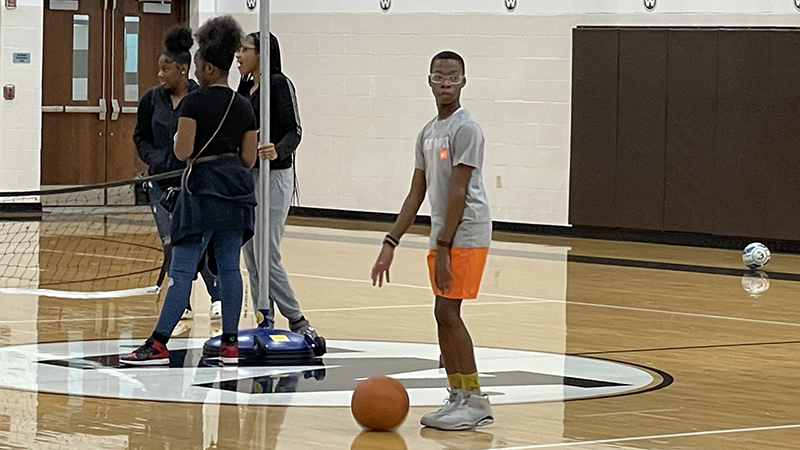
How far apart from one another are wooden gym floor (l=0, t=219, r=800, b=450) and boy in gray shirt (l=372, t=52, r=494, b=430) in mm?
183

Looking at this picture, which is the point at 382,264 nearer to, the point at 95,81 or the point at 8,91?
the point at 8,91

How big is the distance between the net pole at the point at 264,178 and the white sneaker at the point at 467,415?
2.40 meters

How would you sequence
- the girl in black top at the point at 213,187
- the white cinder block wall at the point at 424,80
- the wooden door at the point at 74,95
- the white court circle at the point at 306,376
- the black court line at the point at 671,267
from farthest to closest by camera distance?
the wooden door at the point at 74,95
the white cinder block wall at the point at 424,80
the black court line at the point at 671,267
the girl in black top at the point at 213,187
the white court circle at the point at 306,376

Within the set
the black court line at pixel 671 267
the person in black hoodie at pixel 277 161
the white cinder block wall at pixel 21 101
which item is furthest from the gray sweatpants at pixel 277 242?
the white cinder block wall at pixel 21 101

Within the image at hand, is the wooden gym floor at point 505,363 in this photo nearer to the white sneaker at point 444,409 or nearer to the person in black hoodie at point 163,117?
the white sneaker at point 444,409

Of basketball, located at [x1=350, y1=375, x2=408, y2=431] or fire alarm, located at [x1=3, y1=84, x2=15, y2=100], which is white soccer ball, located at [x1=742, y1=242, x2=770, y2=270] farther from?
fire alarm, located at [x1=3, y1=84, x2=15, y2=100]

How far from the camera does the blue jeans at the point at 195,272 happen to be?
8414 millimetres

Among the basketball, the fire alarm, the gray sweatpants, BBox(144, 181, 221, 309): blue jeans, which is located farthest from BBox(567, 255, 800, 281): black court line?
the basketball

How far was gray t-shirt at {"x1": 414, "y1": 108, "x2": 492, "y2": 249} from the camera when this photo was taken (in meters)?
6.89

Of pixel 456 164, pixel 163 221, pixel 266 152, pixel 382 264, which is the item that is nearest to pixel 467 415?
pixel 382 264

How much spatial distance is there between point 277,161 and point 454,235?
8.04 feet

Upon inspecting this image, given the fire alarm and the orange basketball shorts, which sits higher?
the fire alarm

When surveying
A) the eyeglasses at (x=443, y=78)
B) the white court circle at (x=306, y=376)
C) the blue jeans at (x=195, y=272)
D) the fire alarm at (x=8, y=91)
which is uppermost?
the fire alarm at (x=8, y=91)

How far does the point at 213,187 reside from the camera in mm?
8352
